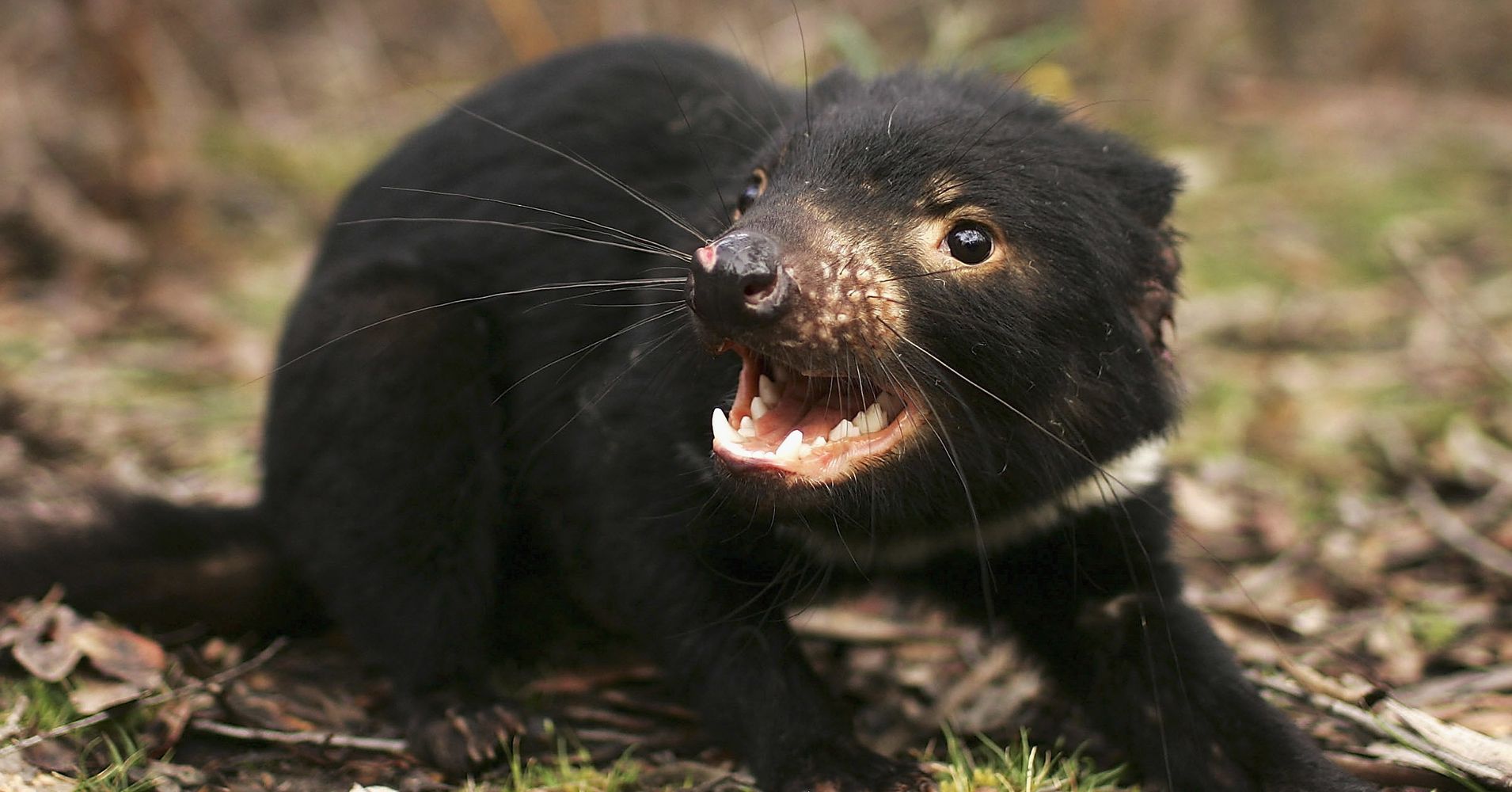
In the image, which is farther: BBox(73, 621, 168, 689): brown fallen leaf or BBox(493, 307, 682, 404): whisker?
BBox(73, 621, 168, 689): brown fallen leaf

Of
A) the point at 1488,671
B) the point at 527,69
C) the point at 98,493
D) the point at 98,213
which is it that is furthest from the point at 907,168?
the point at 98,213

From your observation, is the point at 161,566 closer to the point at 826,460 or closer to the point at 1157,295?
the point at 826,460

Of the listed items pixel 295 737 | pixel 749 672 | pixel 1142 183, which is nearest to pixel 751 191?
pixel 1142 183

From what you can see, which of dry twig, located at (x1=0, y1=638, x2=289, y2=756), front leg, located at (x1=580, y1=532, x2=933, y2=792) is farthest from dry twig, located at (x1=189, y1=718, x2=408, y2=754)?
front leg, located at (x1=580, y1=532, x2=933, y2=792)

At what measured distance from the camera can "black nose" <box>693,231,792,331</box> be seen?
7.10 ft

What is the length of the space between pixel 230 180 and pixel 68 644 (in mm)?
5363

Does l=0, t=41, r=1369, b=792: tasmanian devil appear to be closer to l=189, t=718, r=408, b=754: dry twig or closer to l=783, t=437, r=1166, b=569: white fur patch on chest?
l=783, t=437, r=1166, b=569: white fur patch on chest

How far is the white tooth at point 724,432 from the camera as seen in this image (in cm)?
232

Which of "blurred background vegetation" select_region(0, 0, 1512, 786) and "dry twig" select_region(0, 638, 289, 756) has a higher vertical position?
"blurred background vegetation" select_region(0, 0, 1512, 786)

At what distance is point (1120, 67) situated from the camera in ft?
28.3

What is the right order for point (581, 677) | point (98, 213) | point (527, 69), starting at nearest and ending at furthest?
point (581, 677), point (527, 69), point (98, 213)

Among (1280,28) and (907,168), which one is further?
(1280,28)

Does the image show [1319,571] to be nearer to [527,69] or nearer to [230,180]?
[527,69]

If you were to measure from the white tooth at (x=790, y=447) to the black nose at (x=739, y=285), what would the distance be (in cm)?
24
